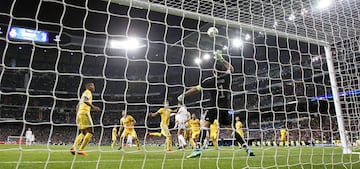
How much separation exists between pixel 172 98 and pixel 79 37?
1227 centimetres

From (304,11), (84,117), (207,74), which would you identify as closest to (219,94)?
(304,11)

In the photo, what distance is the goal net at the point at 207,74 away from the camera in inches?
240

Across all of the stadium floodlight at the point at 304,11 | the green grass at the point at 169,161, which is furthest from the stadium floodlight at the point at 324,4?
the green grass at the point at 169,161

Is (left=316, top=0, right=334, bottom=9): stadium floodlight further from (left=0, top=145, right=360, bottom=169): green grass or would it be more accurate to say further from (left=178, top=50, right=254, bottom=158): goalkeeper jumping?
(left=0, top=145, right=360, bottom=169): green grass

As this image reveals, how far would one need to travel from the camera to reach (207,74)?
922 inches

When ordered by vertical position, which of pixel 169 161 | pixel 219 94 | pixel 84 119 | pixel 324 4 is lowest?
pixel 169 161

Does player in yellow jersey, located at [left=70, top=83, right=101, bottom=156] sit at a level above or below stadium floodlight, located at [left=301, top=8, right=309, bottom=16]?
below

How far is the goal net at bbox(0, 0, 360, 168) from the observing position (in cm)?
611

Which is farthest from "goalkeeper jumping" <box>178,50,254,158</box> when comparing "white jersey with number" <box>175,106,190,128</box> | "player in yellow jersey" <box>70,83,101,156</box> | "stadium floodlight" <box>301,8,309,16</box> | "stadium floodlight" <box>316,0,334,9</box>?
"white jersey with number" <box>175,106,190,128</box>

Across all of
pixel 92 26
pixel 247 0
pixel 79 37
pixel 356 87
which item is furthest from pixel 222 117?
pixel 79 37

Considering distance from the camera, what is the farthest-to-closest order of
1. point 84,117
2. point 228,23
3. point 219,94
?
point 84,117
point 219,94
point 228,23

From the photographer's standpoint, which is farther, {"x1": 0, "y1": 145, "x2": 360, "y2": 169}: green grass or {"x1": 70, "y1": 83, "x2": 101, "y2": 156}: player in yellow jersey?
{"x1": 70, "y1": 83, "x2": 101, "y2": 156}: player in yellow jersey

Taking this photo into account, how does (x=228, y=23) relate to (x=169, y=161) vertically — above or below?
above

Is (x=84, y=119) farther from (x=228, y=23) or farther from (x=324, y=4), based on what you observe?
(x=324, y=4)
